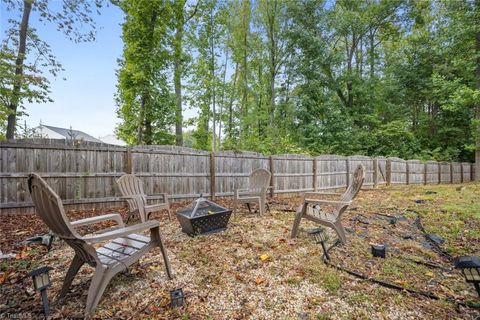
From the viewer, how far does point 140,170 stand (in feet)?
18.8

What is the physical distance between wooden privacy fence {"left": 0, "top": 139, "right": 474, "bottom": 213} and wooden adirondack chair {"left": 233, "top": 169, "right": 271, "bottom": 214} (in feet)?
5.55

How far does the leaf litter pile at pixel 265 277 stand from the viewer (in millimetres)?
1881

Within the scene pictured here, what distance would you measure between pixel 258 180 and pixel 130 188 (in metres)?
2.58

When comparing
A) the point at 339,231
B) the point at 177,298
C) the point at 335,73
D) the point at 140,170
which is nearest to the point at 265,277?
the point at 177,298

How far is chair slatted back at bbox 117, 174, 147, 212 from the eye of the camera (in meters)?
3.87

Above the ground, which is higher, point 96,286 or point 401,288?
point 96,286

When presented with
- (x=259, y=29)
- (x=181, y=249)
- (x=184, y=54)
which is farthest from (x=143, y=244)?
(x=259, y=29)

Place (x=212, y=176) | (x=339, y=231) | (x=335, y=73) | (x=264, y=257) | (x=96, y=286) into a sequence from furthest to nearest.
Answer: (x=335, y=73)
(x=212, y=176)
(x=339, y=231)
(x=264, y=257)
(x=96, y=286)

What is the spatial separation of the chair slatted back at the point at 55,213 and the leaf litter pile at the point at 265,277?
52cm

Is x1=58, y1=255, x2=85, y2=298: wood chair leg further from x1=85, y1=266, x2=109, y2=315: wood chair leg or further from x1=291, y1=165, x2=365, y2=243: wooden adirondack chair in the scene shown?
x1=291, y1=165, x2=365, y2=243: wooden adirondack chair

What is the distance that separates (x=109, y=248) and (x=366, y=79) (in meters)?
17.1

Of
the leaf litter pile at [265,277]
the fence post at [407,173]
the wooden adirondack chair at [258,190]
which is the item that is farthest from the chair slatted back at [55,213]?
the fence post at [407,173]

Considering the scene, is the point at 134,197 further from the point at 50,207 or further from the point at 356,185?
the point at 356,185

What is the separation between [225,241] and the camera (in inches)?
130
